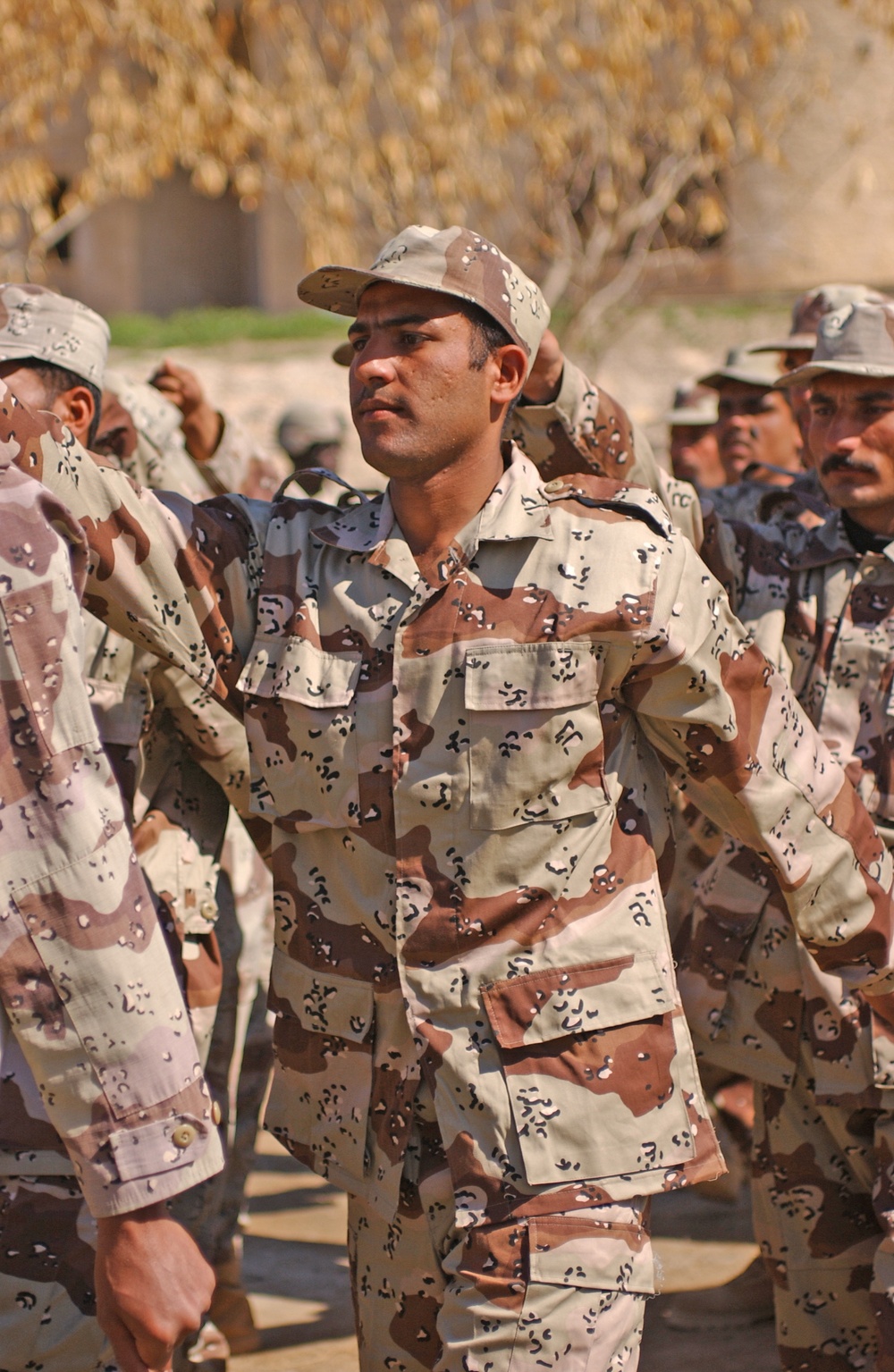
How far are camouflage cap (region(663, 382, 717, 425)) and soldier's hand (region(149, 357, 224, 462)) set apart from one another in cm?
241

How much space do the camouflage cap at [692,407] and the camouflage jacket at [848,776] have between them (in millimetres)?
3867

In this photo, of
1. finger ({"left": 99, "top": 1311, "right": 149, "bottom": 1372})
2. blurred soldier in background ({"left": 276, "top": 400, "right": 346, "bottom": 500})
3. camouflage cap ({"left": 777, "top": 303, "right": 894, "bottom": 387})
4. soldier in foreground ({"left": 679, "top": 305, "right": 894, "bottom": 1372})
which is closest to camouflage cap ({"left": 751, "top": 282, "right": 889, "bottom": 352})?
camouflage cap ({"left": 777, "top": 303, "right": 894, "bottom": 387})

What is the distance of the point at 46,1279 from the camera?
306cm

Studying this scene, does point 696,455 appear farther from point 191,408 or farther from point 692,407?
point 191,408

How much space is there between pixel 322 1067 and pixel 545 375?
59.0 inches

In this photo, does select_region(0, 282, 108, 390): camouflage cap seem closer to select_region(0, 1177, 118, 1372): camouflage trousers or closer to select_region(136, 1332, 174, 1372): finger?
select_region(0, 1177, 118, 1372): camouflage trousers

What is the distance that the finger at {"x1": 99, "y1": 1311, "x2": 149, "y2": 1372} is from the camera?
2.22 m

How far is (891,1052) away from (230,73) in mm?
10135

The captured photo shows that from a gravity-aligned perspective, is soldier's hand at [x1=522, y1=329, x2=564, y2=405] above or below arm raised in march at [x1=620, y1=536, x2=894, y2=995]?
above

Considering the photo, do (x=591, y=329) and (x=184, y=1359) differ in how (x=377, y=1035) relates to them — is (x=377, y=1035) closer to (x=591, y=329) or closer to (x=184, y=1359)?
(x=184, y=1359)

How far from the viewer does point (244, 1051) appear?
4.91 meters

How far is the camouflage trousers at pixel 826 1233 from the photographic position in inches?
149

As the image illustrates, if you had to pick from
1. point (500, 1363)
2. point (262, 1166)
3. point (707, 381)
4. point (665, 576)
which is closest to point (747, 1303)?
point (262, 1166)

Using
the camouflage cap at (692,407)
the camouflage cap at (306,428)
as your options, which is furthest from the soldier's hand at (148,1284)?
the camouflage cap at (306,428)
